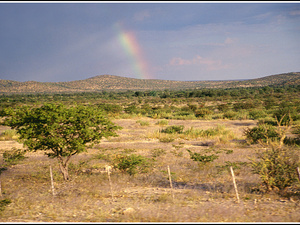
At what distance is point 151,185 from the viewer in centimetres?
991

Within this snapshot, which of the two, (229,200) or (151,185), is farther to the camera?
(151,185)

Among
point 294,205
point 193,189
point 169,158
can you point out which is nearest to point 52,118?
point 193,189

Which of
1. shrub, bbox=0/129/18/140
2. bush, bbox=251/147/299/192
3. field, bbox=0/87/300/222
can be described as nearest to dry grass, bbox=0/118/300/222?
field, bbox=0/87/300/222

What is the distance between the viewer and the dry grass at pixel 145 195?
6.77 m

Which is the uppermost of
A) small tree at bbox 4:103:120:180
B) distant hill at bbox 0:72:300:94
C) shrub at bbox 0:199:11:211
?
distant hill at bbox 0:72:300:94

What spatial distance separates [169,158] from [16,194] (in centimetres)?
745

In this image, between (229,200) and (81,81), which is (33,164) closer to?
(229,200)

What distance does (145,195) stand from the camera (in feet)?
28.5

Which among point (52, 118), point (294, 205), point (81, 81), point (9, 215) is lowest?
point (294, 205)

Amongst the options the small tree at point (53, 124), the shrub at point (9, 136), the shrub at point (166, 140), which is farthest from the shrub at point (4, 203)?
the shrub at point (9, 136)

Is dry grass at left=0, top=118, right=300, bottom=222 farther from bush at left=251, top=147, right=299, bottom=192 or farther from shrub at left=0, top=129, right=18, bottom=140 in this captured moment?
shrub at left=0, top=129, right=18, bottom=140

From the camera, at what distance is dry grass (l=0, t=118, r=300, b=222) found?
22.2 ft

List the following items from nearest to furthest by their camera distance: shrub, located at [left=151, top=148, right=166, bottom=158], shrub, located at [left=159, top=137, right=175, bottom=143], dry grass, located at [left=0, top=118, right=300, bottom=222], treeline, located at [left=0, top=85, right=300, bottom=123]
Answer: dry grass, located at [left=0, top=118, right=300, bottom=222]
shrub, located at [left=151, top=148, right=166, bottom=158]
shrub, located at [left=159, top=137, right=175, bottom=143]
treeline, located at [left=0, top=85, right=300, bottom=123]

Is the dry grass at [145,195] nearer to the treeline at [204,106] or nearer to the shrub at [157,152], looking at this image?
the shrub at [157,152]
